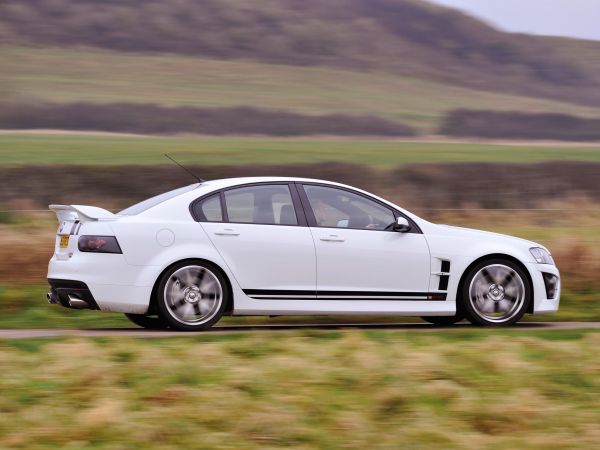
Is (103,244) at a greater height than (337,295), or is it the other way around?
(103,244)

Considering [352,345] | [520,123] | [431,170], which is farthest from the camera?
[520,123]

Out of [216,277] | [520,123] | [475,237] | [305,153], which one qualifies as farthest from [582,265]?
[520,123]

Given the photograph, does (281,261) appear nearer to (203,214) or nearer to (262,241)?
(262,241)

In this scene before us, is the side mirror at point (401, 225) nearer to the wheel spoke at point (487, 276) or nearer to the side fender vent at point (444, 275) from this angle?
the side fender vent at point (444, 275)

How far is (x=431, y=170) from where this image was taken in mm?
31062

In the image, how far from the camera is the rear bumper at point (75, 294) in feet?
32.4

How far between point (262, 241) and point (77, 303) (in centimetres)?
166

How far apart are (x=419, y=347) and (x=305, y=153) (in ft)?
113


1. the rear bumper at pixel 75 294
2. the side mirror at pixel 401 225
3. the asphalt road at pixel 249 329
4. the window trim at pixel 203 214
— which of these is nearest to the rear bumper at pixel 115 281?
the rear bumper at pixel 75 294

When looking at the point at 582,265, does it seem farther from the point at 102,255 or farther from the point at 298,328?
the point at 102,255

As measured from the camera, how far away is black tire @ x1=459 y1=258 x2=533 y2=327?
34.7 ft

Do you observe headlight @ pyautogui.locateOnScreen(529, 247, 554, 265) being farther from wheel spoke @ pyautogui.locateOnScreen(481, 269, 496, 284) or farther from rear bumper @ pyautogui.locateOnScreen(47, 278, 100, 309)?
rear bumper @ pyautogui.locateOnScreen(47, 278, 100, 309)

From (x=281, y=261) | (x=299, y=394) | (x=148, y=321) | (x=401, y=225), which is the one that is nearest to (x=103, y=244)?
(x=148, y=321)

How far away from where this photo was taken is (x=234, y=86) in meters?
70.9
